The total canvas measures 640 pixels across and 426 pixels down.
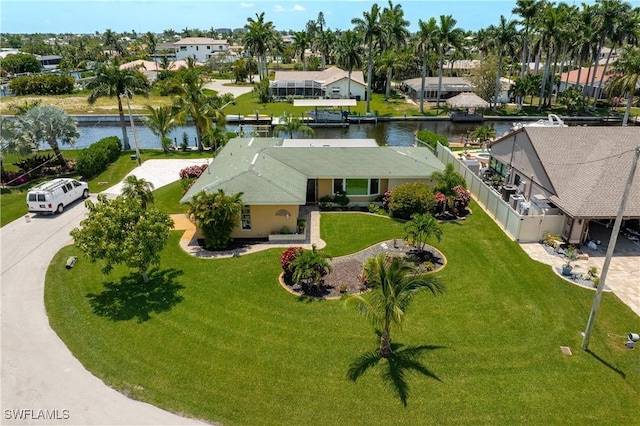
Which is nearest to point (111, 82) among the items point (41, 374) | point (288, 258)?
point (288, 258)

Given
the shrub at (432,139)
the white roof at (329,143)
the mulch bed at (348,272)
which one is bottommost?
the mulch bed at (348,272)

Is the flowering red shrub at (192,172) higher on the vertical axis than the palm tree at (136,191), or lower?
lower

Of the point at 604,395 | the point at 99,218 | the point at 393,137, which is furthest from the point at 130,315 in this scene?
the point at 393,137

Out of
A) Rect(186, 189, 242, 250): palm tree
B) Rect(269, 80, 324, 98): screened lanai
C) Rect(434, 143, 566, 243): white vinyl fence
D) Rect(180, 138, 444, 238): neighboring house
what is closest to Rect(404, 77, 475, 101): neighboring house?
Rect(269, 80, 324, 98): screened lanai

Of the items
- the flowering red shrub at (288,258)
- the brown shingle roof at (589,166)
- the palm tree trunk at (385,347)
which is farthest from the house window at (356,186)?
the palm tree trunk at (385,347)

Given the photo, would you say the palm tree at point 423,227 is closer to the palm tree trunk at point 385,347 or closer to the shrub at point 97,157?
the palm tree trunk at point 385,347

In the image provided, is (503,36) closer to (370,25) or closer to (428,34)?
(428,34)

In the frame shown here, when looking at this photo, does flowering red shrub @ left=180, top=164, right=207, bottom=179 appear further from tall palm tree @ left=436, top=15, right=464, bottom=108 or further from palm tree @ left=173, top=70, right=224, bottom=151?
tall palm tree @ left=436, top=15, right=464, bottom=108
